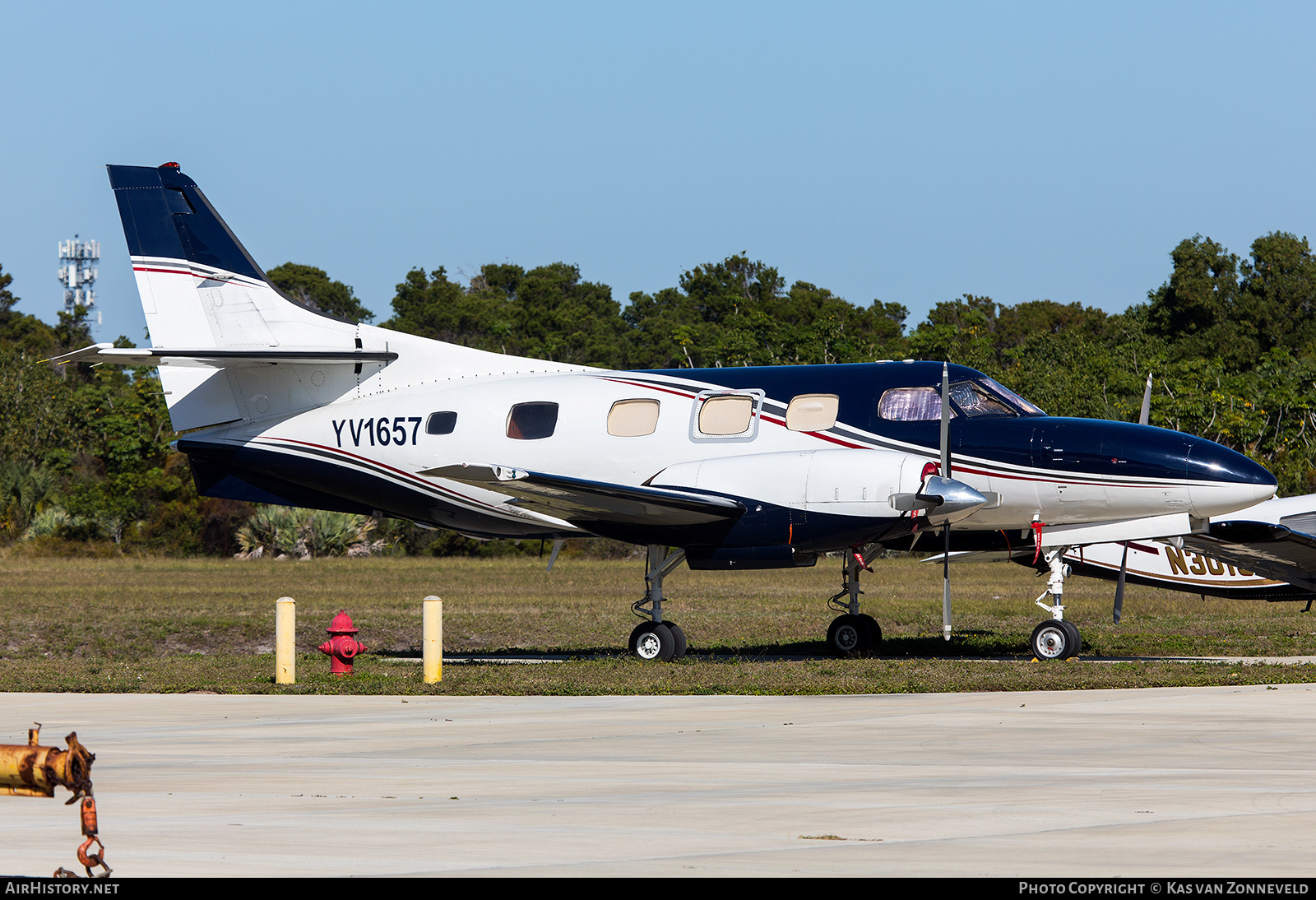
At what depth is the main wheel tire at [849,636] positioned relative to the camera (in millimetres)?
21672

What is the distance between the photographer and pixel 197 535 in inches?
2181

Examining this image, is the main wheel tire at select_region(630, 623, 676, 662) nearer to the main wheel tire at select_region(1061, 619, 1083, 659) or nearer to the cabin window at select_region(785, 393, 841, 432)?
the cabin window at select_region(785, 393, 841, 432)

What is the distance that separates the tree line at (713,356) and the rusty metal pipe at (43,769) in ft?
136

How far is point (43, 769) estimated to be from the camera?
588 cm

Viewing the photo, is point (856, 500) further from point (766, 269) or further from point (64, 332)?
point (64, 332)

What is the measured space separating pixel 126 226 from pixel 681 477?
1014 centimetres

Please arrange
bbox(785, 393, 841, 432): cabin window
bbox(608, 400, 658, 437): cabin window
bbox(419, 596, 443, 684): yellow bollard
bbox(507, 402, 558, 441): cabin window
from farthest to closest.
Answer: bbox(507, 402, 558, 441): cabin window → bbox(608, 400, 658, 437): cabin window → bbox(785, 393, 841, 432): cabin window → bbox(419, 596, 443, 684): yellow bollard

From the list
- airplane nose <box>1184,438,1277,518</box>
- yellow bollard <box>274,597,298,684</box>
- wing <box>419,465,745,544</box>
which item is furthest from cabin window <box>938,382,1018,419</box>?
yellow bollard <box>274,597,298,684</box>

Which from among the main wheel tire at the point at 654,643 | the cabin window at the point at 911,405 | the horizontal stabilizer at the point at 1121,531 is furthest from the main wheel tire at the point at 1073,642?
the main wheel tire at the point at 654,643

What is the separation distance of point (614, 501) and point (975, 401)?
506cm

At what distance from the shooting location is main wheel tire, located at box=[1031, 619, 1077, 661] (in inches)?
732

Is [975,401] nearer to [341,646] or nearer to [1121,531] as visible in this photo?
[1121,531]

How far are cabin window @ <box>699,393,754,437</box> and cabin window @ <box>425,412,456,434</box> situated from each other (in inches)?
152

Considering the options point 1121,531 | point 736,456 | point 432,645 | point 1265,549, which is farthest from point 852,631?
point 432,645
